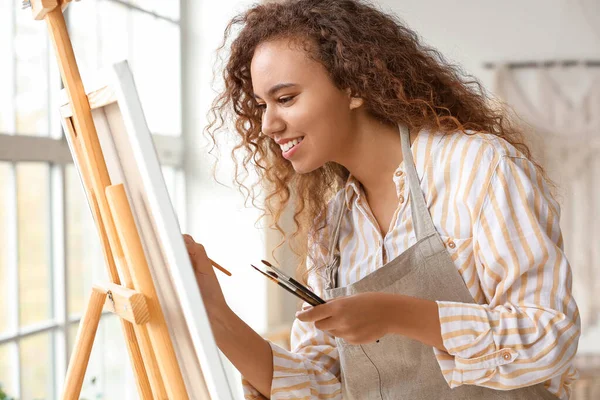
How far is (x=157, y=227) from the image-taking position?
35.7 inches

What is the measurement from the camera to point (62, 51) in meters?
1.05

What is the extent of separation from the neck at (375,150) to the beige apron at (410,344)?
5 cm

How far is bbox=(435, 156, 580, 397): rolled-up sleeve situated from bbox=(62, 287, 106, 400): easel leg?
57 cm

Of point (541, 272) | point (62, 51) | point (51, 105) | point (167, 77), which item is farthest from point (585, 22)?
point (62, 51)

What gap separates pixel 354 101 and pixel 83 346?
0.74 m

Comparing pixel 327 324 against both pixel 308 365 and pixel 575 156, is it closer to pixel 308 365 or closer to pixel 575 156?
pixel 308 365

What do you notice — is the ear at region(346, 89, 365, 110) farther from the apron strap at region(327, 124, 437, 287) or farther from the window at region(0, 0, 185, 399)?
the window at region(0, 0, 185, 399)

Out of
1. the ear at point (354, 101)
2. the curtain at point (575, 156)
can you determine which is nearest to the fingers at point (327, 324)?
the ear at point (354, 101)

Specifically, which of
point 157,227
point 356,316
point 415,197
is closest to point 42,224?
point 415,197

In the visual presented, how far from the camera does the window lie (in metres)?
2.30

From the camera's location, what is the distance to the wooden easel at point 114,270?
→ 3.19 ft

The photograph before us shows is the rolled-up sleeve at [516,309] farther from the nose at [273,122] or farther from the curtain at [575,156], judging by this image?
the curtain at [575,156]

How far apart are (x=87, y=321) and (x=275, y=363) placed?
46cm

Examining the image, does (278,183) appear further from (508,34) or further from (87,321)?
(508,34)
